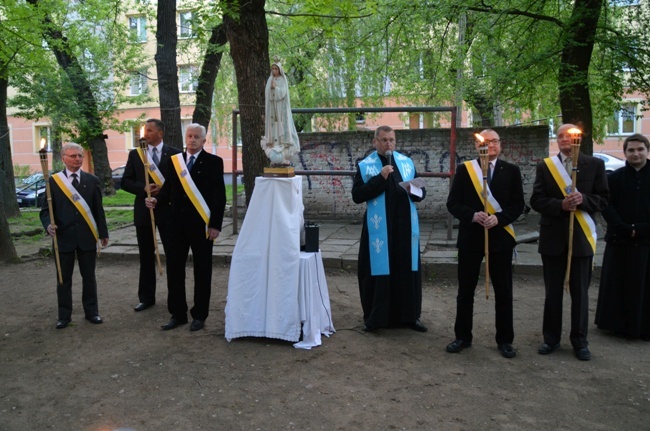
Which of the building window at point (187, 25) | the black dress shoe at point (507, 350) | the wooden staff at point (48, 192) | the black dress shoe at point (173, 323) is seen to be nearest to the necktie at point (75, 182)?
the wooden staff at point (48, 192)

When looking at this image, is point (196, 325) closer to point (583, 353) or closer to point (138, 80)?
point (583, 353)

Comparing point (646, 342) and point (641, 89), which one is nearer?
point (646, 342)

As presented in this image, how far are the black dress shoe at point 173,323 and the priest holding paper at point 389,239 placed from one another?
75.5 inches

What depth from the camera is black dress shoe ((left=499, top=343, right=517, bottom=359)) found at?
5.10 metres

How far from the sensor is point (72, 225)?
20.2ft

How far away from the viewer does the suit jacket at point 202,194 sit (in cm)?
590

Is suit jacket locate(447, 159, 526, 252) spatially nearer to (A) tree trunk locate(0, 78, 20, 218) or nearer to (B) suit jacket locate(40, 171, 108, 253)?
(B) suit jacket locate(40, 171, 108, 253)

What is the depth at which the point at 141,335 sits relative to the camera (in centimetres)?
586

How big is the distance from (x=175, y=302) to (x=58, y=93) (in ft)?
54.0

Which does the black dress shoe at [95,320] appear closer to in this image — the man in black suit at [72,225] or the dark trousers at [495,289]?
the man in black suit at [72,225]

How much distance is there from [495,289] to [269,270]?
205 cm

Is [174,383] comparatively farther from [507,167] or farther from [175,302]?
[507,167]

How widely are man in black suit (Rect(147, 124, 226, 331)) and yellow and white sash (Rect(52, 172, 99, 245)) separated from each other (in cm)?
97

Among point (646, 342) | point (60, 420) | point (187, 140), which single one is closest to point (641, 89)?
point (646, 342)
